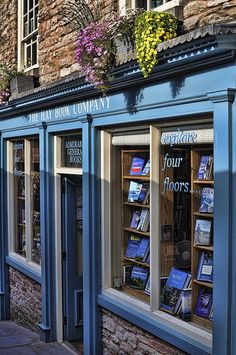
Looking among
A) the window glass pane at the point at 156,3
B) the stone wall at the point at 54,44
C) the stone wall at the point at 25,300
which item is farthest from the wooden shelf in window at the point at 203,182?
the stone wall at the point at 25,300

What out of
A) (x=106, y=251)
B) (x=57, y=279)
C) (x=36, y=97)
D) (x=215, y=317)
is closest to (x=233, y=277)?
(x=215, y=317)

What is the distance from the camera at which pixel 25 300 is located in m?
9.01

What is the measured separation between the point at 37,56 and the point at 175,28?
4.35m

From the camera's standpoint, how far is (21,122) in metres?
8.88

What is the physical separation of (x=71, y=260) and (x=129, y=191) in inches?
83.8

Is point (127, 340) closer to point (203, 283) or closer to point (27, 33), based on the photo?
point (203, 283)

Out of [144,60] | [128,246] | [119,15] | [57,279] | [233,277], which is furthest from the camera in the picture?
[57,279]

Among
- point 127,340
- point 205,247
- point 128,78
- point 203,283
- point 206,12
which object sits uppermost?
point 206,12

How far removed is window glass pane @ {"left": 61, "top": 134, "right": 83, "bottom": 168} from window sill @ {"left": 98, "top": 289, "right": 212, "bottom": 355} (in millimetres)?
1837

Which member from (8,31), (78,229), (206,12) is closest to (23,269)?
(78,229)

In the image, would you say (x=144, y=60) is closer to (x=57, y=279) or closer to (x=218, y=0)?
(x=218, y=0)

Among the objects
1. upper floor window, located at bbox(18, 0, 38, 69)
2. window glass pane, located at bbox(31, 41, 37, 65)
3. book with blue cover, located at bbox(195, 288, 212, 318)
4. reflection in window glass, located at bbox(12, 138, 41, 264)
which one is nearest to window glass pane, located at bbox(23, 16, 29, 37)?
upper floor window, located at bbox(18, 0, 38, 69)

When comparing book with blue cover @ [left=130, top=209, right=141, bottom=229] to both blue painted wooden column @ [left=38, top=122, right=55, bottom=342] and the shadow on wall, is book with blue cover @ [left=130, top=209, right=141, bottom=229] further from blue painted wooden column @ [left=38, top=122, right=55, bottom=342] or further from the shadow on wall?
blue painted wooden column @ [left=38, top=122, right=55, bottom=342]

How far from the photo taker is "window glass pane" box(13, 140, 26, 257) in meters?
9.30
